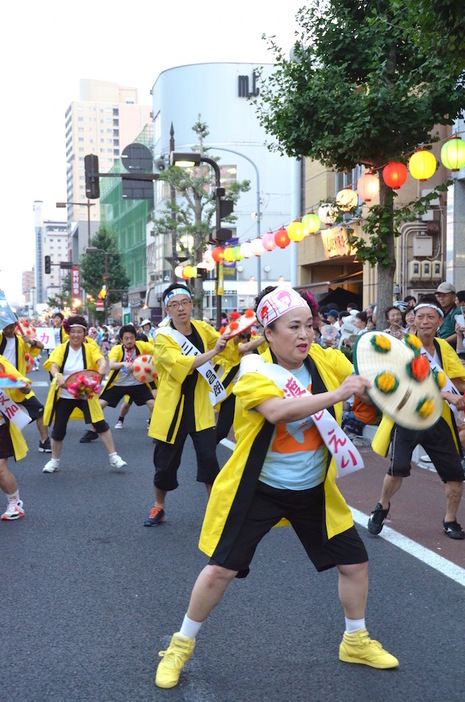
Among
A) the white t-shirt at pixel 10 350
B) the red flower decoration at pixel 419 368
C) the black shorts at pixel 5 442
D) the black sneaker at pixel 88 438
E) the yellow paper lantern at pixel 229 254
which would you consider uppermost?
the yellow paper lantern at pixel 229 254

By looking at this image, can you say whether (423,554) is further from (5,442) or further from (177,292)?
(5,442)

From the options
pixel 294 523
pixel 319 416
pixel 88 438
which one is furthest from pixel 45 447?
pixel 319 416

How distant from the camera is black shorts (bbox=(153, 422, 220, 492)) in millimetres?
5914

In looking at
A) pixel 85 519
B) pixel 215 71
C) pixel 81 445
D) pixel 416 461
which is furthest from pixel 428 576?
pixel 215 71

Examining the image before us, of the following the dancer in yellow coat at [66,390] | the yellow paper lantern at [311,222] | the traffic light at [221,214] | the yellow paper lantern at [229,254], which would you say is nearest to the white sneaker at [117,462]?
the dancer in yellow coat at [66,390]

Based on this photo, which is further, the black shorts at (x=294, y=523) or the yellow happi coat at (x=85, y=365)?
the yellow happi coat at (x=85, y=365)

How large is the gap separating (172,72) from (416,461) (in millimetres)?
52110

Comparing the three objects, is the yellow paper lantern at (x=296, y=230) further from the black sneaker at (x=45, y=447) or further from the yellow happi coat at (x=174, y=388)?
the yellow happi coat at (x=174, y=388)

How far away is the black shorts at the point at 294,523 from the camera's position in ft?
11.0

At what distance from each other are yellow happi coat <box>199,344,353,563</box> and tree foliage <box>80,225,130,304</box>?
65.0 meters

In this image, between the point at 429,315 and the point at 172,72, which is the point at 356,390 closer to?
the point at 429,315

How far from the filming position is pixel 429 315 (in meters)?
5.36

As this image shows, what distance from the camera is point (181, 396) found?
5945 millimetres

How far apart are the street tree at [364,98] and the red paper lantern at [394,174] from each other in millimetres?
269
